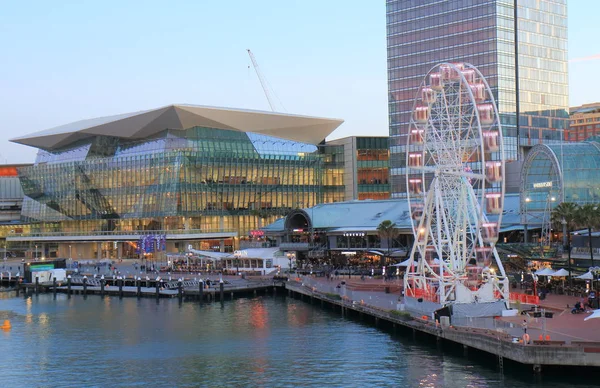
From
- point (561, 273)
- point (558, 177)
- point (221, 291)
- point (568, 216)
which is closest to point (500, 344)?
Result: point (561, 273)

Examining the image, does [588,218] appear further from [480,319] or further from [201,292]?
[201,292]

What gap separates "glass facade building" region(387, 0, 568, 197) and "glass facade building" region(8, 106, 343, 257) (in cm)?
1561

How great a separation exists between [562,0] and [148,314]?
126 m

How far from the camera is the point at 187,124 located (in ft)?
509

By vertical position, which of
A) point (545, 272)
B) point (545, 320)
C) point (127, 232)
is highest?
point (127, 232)

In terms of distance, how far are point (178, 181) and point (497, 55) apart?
212ft

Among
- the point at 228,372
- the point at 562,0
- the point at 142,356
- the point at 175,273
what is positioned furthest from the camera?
the point at 562,0

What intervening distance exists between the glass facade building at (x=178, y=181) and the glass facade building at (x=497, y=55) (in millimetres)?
15611

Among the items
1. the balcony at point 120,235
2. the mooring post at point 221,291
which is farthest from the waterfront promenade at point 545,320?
the balcony at point 120,235

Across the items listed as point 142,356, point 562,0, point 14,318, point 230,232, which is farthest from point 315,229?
point 562,0

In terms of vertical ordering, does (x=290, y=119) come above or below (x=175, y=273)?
above

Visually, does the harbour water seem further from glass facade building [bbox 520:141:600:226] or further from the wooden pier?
glass facade building [bbox 520:141:600:226]

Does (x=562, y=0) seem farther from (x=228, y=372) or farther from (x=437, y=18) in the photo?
(x=228, y=372)

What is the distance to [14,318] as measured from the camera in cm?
8319
